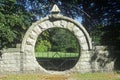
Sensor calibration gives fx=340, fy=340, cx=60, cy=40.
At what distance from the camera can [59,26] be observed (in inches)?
655

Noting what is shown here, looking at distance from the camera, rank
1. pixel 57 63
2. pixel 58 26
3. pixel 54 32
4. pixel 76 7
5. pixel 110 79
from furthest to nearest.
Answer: pixel 54 32
pixel 76 7
pixel 57 63
pixel 58 26
pixel 110 79

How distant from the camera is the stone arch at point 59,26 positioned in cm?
1644

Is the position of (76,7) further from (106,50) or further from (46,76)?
(46,76)

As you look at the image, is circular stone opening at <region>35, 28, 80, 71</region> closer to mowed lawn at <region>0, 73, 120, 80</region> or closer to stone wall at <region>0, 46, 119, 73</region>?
stone wall at <region>0, 46, 119, 73</region>

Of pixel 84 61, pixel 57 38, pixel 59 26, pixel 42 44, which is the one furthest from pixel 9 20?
pixel 42 44

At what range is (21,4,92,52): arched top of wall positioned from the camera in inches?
651

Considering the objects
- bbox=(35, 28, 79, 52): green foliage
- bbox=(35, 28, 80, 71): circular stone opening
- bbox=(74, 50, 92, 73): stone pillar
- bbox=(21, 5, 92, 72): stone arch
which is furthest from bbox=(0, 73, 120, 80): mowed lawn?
bbox=(35, 28, 79, 52): green foliage

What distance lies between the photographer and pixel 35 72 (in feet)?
53.6

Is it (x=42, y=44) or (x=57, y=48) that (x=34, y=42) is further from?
(x=42, y=44)

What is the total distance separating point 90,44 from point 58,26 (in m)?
1.79

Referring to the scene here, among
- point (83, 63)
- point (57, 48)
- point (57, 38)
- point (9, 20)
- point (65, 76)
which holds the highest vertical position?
point (9, 20)

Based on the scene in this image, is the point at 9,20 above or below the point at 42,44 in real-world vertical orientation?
above

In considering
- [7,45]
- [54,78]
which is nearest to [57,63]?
[7,45]

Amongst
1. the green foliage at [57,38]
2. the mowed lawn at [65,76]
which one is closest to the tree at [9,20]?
the mowed lawn at [65,76]
